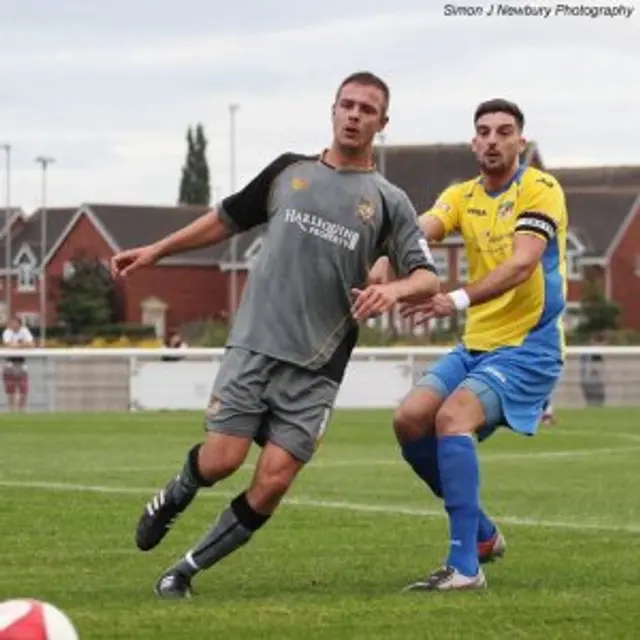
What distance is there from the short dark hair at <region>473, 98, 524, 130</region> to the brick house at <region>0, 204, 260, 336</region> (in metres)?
96.6

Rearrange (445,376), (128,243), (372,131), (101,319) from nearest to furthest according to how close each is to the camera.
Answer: (372,131), (445,376), (101,319), (128,243)

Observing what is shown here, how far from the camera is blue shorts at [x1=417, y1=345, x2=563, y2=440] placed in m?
11.2

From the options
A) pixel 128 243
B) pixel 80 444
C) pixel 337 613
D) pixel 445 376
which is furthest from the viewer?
pixel 128 243

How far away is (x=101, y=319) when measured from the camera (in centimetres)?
10338

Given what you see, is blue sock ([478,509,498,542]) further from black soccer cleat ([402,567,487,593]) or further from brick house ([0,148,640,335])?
brick house ([0,148,640,335])

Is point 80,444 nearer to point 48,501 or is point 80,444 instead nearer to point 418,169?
point 48,501

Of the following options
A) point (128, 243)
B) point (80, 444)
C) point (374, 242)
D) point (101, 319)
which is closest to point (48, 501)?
point (374, 242)

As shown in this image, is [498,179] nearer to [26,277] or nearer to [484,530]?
[484,530]

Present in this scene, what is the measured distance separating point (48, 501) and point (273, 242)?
258 inches

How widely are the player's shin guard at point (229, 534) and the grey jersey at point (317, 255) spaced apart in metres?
0.73

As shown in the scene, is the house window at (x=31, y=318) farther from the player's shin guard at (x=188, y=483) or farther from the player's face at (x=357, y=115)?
the player's face at (x=357, y=115)

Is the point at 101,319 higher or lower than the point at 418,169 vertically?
lower

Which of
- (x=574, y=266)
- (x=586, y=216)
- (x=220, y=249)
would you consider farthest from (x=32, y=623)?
(x=220, y=249)

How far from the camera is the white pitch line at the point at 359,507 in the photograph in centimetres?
1430
